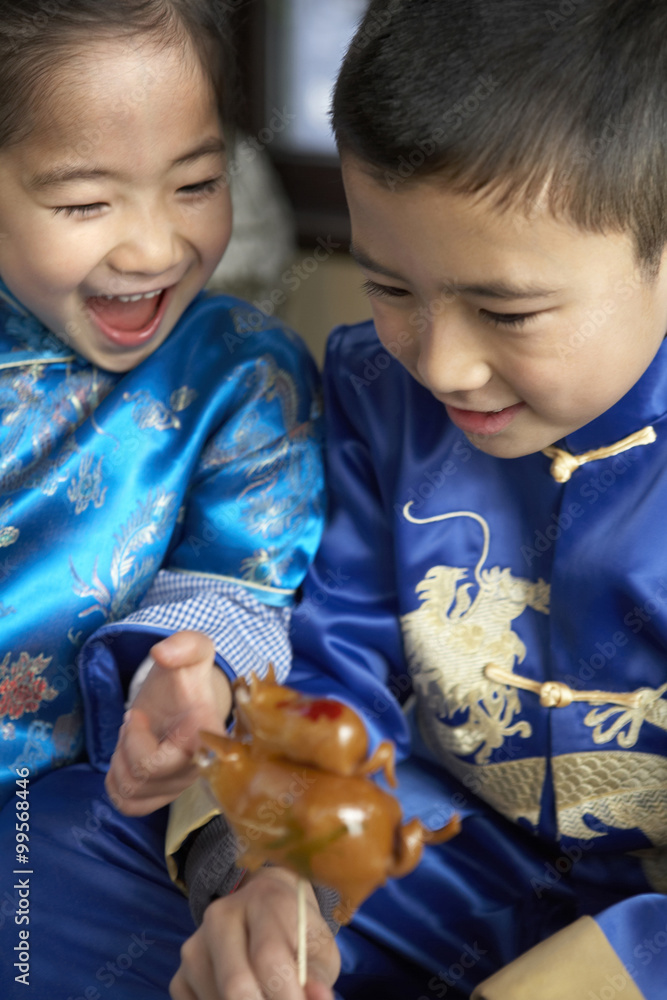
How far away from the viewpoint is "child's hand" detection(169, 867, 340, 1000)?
2.19 feet

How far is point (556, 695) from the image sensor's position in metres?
0.88

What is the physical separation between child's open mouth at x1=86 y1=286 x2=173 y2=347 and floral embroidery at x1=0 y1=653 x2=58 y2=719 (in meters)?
0.33

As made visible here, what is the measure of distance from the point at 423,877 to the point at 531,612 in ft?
0.85

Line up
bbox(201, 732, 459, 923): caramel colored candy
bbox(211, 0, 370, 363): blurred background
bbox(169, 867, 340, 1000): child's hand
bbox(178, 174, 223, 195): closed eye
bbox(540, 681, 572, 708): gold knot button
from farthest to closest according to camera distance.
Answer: bbox(211, 0, 370, 363): blurred background < bbox(178, 174, 223, 195): closed eye < bbox(540, 681, 572, 708): gold knot button < bbox(169, 867, 340, 1000): child's hand < bbox(201, 732, 459, 923): caramel colored candy

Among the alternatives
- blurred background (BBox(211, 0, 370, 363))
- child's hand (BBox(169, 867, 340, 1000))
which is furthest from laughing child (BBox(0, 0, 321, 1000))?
blurred background (BBox(211, 0, 370, 363))

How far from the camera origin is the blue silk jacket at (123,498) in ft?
3.32

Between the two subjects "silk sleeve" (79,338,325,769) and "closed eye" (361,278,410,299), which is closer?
"closed eye" (361,278,410,299)

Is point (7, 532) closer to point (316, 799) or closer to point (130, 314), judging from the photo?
point (130, 314)

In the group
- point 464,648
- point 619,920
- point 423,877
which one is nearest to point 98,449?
point 464,648

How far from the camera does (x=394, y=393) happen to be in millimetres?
981

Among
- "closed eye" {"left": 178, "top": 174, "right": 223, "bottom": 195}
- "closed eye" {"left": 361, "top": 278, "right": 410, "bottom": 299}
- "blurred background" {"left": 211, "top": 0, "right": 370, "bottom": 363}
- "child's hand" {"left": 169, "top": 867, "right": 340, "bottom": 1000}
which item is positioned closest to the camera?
"child's hand" {"left": 169, "top": 867, "right": 340, "bottom": 1000}

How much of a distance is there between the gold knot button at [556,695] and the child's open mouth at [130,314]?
1.69ft

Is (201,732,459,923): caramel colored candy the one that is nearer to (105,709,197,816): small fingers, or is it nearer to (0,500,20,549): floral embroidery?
(105,709,197,816): small fingers

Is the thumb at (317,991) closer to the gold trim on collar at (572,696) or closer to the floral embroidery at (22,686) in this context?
the gold trim on collar at (572,696)
